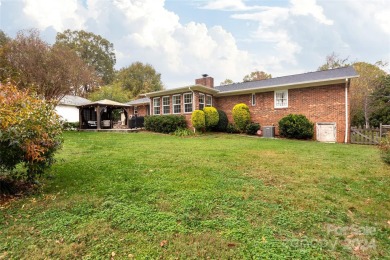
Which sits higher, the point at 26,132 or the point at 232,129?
the point at 26,132

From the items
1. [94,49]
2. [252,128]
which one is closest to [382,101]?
[252,128]

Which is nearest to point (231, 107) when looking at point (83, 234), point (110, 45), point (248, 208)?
point (248, 208)

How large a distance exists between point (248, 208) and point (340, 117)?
11587 mm

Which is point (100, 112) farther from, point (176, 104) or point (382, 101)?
point (382, 101)

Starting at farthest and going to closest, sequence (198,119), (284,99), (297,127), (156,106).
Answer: (156,106) < (198,119) < (284,99) < (297,127)

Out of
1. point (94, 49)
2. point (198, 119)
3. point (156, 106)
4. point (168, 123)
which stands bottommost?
point (168, 123)

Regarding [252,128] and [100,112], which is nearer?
[252,128]

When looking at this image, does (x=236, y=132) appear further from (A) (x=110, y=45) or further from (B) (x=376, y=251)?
(A) (x=110, y=45)

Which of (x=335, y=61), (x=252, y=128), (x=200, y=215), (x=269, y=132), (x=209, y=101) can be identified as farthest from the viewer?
(x=335, y=61)

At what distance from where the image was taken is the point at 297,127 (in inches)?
485

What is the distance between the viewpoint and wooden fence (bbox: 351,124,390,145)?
1088 centimetres

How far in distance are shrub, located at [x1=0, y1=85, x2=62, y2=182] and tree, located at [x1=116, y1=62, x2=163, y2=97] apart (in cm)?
3572

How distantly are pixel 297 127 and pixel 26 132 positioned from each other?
12.4 m

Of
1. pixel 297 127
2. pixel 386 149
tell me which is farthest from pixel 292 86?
pixel 386 149
